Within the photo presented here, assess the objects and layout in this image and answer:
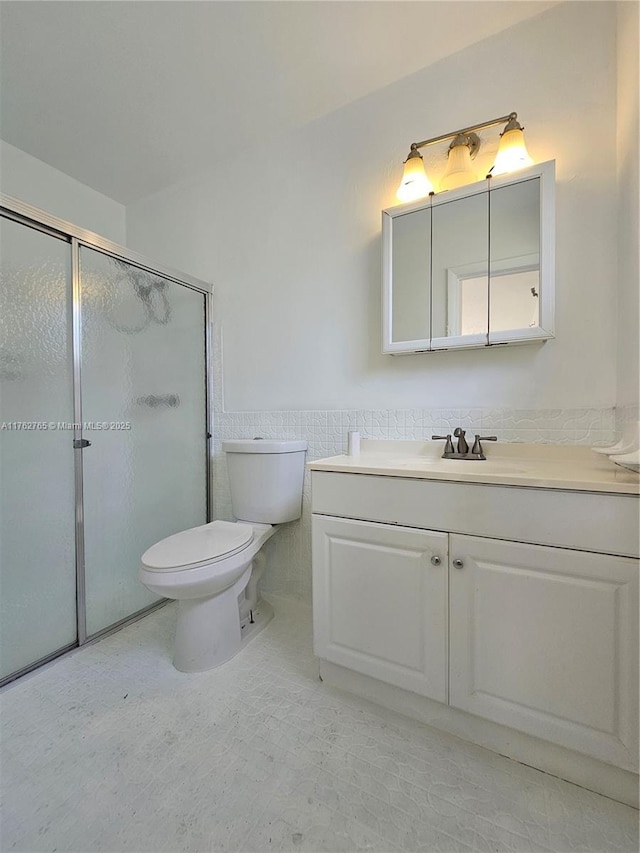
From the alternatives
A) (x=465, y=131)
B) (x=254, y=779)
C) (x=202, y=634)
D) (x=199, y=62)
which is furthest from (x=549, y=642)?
(x=199, y=62)

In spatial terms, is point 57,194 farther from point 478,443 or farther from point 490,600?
A: point 490,600

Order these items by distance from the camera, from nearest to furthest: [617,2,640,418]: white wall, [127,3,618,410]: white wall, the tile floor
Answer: the tile floor, [617,2,640,418]: white wall, [127,3,618,410]: white wall

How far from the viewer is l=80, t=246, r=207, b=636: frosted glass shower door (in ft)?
5.35

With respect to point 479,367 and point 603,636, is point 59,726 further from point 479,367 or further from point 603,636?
point 479,367

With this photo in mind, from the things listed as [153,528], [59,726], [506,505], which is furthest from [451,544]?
[153,528]

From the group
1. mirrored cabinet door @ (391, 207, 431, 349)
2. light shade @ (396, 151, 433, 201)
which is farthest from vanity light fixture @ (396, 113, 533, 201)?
mirrored cabinet door @ (391, 207, 431, 349)

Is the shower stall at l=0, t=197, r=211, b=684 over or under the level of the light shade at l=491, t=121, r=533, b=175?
under

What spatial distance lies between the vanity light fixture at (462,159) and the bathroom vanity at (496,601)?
104cm

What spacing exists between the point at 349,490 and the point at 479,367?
725mm

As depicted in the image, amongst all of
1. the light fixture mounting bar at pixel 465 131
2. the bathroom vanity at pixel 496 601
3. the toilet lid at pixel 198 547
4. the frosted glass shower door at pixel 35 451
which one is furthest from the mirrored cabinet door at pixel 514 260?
the frosted glass shower door at pixel 35 451

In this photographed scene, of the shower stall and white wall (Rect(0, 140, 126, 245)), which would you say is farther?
white wall (Rect(0, 140, 126, 245))

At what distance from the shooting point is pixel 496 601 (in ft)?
3.31

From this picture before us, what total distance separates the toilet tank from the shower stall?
0.47 m

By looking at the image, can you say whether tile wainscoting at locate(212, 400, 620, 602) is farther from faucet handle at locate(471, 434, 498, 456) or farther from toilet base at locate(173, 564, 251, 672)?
toilet base at locate(173, 564, 251, 672)
